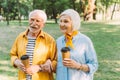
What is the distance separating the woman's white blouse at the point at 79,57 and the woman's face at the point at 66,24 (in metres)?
0.12

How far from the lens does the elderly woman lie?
3.94 m

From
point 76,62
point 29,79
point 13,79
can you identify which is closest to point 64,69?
point 76,62

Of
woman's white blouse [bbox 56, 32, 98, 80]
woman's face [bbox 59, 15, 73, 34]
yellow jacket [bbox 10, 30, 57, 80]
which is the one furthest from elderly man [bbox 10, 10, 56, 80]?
woman's face [bbox 59, 15, 73, 34]

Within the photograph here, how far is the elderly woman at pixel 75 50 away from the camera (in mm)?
3945

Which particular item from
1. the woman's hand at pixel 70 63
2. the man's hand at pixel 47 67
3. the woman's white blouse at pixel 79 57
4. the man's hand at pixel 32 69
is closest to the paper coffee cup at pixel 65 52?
the woman's hand at pixel 70 63

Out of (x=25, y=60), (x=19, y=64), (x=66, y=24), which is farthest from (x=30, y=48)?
(x=66, y=24)

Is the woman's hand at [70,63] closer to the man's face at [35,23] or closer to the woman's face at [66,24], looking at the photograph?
the woman's face at [66,24]

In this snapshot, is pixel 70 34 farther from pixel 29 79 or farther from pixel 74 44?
pixel 29 79

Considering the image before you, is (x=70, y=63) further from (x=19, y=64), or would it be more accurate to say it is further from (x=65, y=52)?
(x=19, y=64)

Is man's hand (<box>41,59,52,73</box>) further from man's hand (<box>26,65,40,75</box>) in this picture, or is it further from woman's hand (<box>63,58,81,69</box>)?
woman's hand (<box>63,58,81,69</box>)

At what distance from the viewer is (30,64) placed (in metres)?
4.13

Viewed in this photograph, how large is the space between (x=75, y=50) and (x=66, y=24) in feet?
1.01

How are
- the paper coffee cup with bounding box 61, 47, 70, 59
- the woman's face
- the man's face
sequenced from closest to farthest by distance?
the paper coffee cup with bounding box 61, 47, 70, 59 → the woman's face → the man's face

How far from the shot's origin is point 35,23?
13.3 ft
